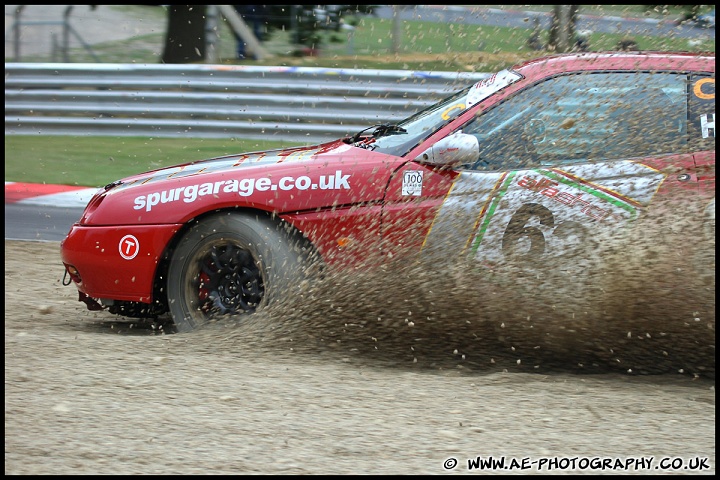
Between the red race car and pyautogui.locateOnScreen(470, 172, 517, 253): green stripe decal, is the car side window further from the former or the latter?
pyautogui.locateOnScreen(470, 172, 517, 253): green stripe decal

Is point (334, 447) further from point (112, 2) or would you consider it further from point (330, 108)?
point (112, 2)

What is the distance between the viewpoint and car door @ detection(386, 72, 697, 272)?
4234 millimetres

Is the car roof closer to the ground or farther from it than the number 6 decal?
farther from it

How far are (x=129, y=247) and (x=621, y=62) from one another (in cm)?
270

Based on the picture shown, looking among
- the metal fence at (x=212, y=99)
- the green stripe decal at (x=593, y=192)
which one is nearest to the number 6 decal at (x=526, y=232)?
the green stripe decal at (x=593, y=192)

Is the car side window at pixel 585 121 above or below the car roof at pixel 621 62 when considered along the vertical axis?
below

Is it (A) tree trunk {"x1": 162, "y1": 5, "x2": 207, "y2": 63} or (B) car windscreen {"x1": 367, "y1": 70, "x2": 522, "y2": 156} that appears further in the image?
(A) tree trunk {"x1": 162, "y1": 5, "x2": 207, "y2": 63}

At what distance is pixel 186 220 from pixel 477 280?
1.54m

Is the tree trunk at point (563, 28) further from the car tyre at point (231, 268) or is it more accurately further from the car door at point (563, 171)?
the car tyre at point (231, 268)

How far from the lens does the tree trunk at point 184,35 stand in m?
14.3

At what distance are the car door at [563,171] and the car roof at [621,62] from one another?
0.17 ft

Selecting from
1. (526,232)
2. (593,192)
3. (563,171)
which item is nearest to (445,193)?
(526,232)

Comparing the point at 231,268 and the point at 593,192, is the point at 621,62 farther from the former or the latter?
the point at 231,268

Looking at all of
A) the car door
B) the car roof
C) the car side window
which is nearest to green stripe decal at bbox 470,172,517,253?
the car door
